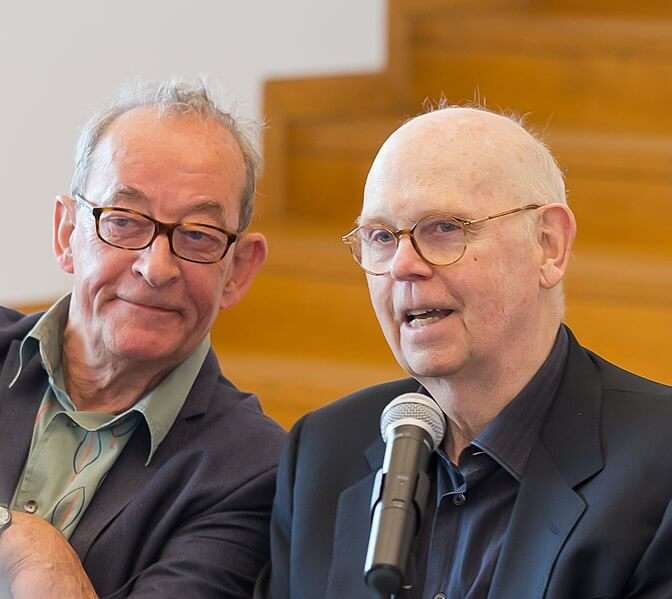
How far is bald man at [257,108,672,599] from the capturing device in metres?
1.79

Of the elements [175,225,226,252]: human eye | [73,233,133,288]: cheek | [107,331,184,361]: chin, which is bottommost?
[107,331,184,361]: chin

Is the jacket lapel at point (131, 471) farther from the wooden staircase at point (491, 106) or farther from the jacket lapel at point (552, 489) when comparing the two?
the wooden staircase at point (491, 106)

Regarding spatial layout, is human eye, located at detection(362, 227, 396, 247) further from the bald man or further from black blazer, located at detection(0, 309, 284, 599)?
black blazer, located at detection(0, 309, 284, 599)

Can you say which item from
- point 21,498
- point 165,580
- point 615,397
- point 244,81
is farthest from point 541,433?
point 244,81

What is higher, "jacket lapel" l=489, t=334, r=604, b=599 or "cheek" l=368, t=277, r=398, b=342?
"cheek" l=368, t=277, r=398, b=342

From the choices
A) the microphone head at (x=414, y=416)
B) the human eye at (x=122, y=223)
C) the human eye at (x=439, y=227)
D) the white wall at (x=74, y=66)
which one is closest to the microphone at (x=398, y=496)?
the microphone head at (x=414, y=416)

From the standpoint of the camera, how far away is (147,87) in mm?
2277

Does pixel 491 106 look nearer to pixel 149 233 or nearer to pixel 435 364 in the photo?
pixel 149 233

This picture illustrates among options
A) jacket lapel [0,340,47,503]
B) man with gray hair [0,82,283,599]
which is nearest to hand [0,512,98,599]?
man with gray hair [0,82,283,599]

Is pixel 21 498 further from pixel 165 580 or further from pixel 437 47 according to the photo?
pixel 437 47

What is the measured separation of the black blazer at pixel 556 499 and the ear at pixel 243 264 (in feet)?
0.89

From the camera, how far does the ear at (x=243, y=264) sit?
227 cm

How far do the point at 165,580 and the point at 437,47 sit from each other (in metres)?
2.58

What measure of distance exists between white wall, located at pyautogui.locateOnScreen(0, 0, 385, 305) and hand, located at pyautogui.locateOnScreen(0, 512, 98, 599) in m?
1.65
